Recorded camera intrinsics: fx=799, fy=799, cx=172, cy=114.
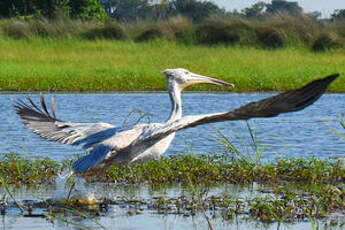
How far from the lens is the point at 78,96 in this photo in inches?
707

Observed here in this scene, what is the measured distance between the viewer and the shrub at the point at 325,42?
2555 cm

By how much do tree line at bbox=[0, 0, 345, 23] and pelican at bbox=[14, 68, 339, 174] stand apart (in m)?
20.7

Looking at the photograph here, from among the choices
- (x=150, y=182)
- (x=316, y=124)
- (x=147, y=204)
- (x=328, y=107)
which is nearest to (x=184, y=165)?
(x=150, y=182)

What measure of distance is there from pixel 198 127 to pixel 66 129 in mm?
5596

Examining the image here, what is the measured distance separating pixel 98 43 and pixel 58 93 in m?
7.49

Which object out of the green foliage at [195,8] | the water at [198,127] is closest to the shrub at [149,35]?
the water at [198,127]

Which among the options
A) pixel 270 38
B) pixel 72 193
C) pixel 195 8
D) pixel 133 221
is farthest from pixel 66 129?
pixel 195 8

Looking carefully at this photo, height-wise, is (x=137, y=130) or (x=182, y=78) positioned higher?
(x=182, y=78)

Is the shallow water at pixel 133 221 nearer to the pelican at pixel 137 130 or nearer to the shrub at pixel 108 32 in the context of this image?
the pelican at pixel 137 130

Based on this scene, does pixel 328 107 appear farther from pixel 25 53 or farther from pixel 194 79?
pixel 25 53

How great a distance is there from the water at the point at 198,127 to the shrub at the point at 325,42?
7.00 metres

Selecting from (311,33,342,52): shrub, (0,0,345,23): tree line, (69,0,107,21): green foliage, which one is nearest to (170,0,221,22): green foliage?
(0,0,345,23): tree line

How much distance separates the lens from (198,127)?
1291 centimetres

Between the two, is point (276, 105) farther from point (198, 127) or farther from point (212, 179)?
point (198, 127)
